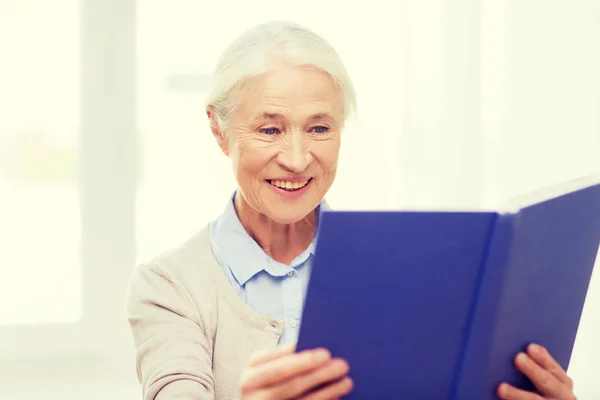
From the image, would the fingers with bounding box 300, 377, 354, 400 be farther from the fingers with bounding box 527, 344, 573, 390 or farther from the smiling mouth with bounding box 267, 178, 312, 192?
the smiling mouth with bounding box 267, 178, 312, 192

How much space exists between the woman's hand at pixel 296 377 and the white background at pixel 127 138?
5.82 ft

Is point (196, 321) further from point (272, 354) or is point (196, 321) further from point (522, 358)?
point (522, 358)

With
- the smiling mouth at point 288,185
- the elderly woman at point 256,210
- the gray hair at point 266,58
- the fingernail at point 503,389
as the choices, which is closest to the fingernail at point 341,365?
the fingernail at point 503,389

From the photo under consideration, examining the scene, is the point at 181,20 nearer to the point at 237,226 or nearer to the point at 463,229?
the point at 237,226

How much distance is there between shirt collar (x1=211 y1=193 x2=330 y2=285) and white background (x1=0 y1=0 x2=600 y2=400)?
4.04ft

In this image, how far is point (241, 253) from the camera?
4.74 ft

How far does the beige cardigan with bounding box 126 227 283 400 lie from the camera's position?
4.33 feet

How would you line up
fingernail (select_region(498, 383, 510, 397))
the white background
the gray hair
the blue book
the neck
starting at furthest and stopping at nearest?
1. the white background
2. the neck
3. the gray hair
4. fingernail (select_region(498, 383, 510, 397))
5. the blue book

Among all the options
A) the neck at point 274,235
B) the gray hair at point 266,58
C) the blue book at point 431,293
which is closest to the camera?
the blue book at point 431,293

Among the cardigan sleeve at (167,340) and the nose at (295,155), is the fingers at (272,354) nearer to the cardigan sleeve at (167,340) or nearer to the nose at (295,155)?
the cardigan sleeve at (167,340)

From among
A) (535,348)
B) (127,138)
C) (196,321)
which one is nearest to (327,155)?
(196,321)

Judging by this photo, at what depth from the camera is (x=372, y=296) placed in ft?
3.09

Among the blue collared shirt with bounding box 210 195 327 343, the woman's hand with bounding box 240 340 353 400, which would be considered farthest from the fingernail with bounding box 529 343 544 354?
the blue collared shirt with bounding box 210 195 327 343

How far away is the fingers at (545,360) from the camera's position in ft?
3.70
